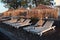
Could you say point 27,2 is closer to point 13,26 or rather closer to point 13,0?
point 13,0

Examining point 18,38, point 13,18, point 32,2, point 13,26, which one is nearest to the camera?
point 18,38

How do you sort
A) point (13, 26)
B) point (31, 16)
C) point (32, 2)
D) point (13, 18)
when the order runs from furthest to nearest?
point (32, 2), point (13, 18), point (31, 16), point (13, 26)

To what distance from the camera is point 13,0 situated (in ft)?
8.87

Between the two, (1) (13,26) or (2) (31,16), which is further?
(2) (31,16)

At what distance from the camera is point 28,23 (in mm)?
2145

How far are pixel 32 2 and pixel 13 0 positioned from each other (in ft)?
1.04

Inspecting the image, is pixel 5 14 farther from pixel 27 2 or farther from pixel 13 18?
pixel 27 2

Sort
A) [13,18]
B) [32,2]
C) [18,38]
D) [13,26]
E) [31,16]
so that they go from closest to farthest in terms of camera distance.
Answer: [18,38] → [13,26] → [31,16] → [13,18] → [32,2]

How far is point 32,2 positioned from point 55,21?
67 cm

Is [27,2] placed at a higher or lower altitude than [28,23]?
higher

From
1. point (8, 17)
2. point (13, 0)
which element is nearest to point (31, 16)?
point (8, 17)

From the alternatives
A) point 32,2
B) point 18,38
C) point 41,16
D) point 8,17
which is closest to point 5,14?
point 8,17

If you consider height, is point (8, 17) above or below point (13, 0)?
below

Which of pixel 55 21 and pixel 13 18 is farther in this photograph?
pixel 13 18
